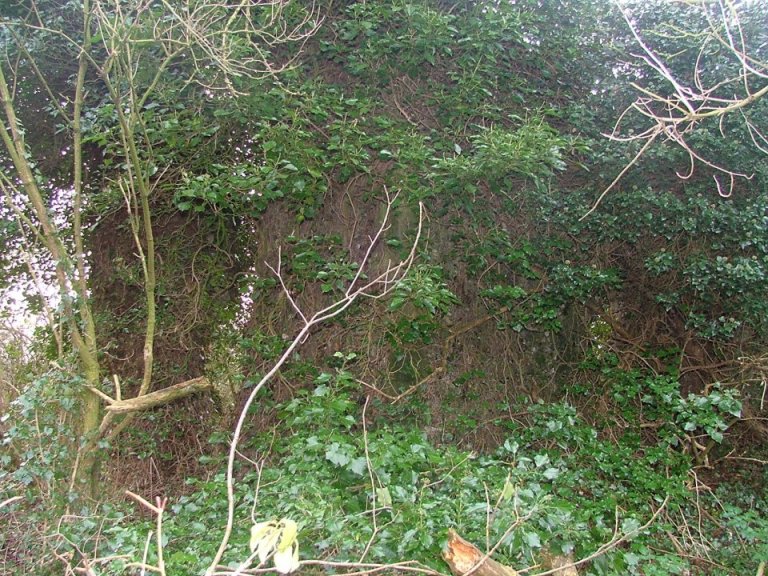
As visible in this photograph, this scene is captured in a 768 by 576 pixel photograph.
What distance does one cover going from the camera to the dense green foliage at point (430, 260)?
14.0ft

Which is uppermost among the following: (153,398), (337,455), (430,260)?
(337,455)

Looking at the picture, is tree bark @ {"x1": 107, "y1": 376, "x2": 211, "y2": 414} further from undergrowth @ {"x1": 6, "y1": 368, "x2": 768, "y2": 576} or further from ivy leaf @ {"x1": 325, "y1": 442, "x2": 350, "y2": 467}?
ivy leaf @ {"x1": 325, "y1": 442, "x2": 350, "y2": 467}

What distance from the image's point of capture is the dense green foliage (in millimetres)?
4273

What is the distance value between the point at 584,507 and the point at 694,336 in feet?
8.10

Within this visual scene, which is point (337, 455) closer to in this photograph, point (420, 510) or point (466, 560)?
point (420, 510)

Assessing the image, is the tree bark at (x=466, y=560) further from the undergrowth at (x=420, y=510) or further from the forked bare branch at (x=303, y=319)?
the forked bare branch at (x=303, y=319)

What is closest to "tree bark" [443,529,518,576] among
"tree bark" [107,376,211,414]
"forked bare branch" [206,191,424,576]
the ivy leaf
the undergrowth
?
the undergrowth

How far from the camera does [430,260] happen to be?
5.00 meters

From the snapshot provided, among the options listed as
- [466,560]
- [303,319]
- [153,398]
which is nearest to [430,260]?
[303,319]

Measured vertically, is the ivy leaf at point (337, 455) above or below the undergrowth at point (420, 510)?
above

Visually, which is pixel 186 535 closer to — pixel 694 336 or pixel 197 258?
pixel 197 258

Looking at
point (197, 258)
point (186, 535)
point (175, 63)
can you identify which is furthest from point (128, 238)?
point (186, 535)

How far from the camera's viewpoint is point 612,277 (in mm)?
5352

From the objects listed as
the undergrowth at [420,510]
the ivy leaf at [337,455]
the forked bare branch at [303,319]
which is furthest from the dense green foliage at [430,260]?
the ivy leaf at [337,455]
